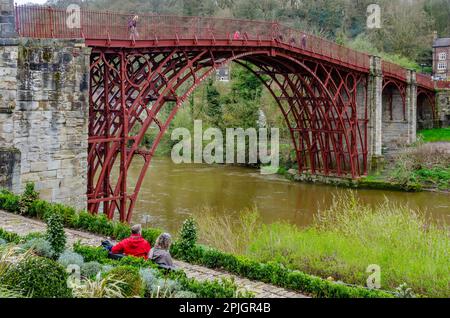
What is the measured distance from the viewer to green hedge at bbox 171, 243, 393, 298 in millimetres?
8703

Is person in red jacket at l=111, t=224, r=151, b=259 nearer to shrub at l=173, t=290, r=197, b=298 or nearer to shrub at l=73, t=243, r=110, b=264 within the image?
shrub at l=73, t=243, r=110, b=264

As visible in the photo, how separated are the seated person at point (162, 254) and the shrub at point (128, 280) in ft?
4.21

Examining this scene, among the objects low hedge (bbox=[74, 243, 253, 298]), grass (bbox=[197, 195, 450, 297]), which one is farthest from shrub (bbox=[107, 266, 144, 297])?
grass (bbox=[197, 195, 450, 297])

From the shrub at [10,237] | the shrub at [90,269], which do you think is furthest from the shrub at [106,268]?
the shrub at [10,237]

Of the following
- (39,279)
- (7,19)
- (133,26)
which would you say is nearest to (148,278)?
(39,279)

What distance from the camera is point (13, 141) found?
14930mm

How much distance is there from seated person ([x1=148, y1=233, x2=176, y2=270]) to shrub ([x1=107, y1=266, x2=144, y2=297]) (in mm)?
1284

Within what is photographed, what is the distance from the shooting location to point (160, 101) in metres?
20.8

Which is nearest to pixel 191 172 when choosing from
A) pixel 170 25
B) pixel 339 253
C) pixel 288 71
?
pixel 288 71

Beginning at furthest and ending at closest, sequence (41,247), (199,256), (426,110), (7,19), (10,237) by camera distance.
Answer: (426,110) → (7,19) → (10,237) → (199,256) → (41,247)

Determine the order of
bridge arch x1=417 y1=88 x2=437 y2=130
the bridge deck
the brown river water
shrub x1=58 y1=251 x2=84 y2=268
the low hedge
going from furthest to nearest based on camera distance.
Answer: bridge arch x1=417 y1=88 x2=437 y2=130 < the brown river water < the bridge deck < shrub x1=58 y1=251 x2=84 y2=268 < the low hedge

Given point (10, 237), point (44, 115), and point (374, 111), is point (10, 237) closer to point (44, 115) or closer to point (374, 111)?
point (44, 115)

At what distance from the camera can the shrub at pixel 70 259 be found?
9156 millimetres

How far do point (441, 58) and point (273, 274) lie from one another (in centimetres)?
5976
